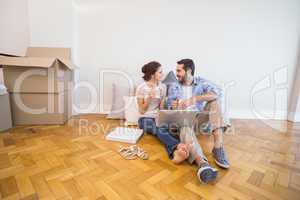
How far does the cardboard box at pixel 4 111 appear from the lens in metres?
1.56

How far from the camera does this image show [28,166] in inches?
41.0

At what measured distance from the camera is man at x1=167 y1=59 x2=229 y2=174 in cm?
112

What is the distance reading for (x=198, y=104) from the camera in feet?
4.65

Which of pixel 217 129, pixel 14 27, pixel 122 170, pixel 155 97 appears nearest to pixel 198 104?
pixel 217 129

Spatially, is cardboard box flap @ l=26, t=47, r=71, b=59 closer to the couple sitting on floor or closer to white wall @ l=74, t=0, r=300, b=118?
white wall @ l=74, t=0, r=300, b=118

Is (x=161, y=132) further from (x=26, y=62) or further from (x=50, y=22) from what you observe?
(x=50, y=22)

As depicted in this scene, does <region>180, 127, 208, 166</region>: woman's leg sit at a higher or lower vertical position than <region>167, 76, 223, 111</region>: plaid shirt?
lower

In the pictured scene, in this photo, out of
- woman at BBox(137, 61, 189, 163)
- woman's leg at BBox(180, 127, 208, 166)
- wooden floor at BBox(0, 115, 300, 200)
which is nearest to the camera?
wooden floor at BBox(0, 115, 300, 200)

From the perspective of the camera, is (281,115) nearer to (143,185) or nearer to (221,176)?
(221,176)

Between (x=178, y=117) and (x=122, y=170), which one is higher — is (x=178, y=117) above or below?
above

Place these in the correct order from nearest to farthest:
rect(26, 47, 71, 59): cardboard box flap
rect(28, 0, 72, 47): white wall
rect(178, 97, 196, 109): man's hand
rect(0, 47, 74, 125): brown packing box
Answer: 1. rect(178, 97, 196, 109): man's hand
2. rect(0, 47, 74, 125): brown packing box
3. rect(26, 47, 71, 59): cardboard box flap
4. rect(28, 0, 72, 47): white wall

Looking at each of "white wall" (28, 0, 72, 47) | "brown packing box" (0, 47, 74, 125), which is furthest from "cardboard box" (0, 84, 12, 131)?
"white wall" (28, 0, 72, 47)

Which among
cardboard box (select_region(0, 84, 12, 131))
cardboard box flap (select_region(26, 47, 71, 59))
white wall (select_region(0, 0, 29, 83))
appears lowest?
cardboard box (select_region(0, 84, 12, 131))

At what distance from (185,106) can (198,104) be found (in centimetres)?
14
